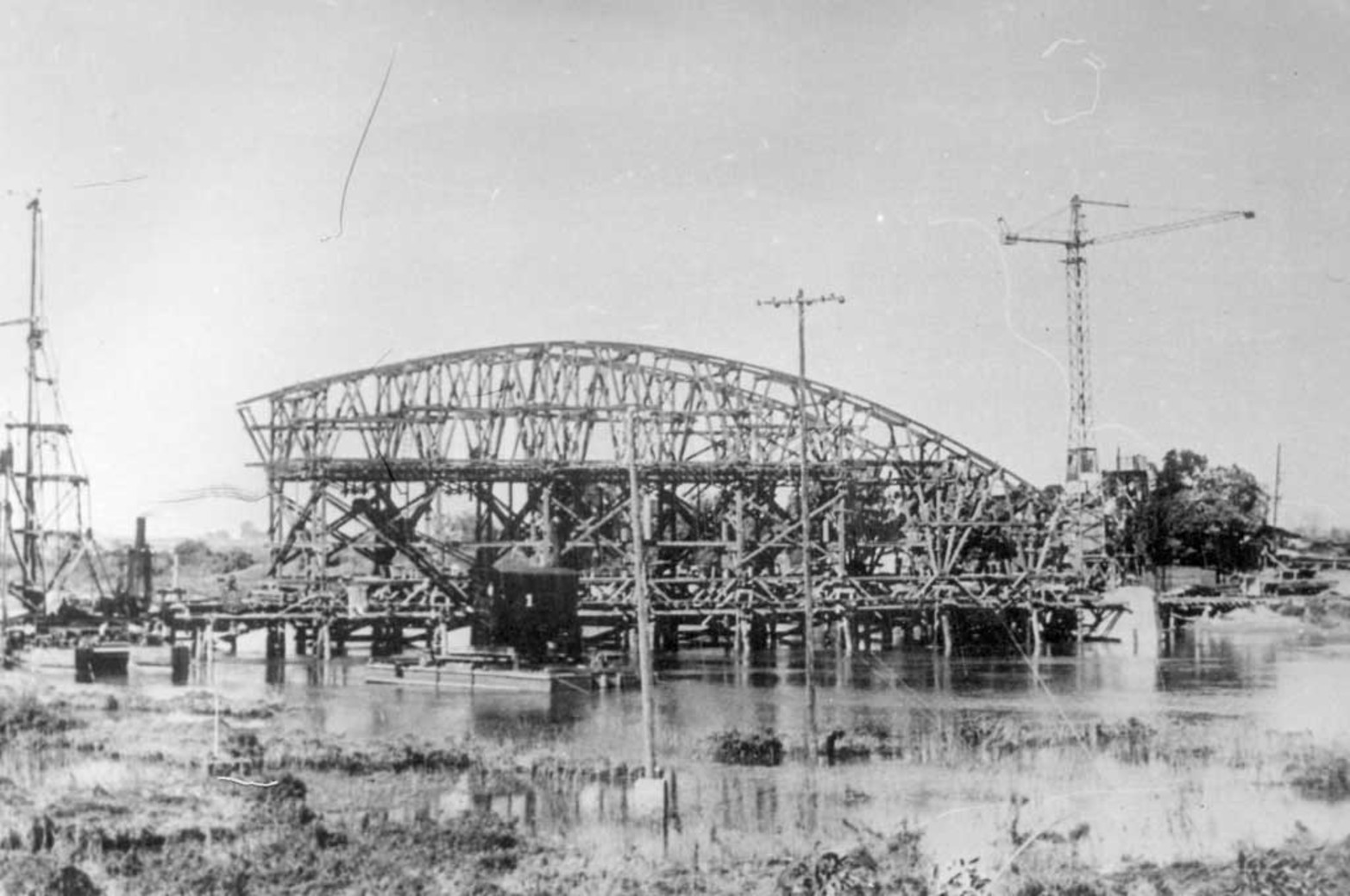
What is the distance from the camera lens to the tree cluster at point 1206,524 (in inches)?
3472

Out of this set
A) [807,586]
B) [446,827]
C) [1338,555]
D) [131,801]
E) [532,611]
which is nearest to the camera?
[446,827]

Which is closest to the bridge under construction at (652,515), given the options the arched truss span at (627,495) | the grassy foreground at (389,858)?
the arched truss span at (627,495)

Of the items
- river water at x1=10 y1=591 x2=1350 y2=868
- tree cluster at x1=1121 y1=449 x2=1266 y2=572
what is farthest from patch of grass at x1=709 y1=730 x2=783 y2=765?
tree cluster at x1=1121 y1=449 x2=1266 y2=572

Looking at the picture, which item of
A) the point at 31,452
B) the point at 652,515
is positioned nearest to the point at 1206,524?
the point at 652,515

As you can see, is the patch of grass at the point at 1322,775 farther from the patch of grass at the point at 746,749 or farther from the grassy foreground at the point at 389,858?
the patch of grass at the point at 746,749

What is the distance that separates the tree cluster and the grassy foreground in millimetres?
65466

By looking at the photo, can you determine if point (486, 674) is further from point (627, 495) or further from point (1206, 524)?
point (1206, 524)

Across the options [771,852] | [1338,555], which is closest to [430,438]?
[771,852]

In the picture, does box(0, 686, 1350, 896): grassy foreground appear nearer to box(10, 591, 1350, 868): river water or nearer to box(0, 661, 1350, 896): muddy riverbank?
box(0, 661, 1350, 896): muddy riverbank

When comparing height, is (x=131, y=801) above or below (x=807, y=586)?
below

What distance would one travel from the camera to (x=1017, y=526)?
65.2 m

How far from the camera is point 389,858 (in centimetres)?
1933

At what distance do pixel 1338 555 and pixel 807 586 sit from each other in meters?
69.4

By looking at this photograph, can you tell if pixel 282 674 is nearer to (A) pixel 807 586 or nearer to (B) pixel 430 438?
(B) pixel 430 438
